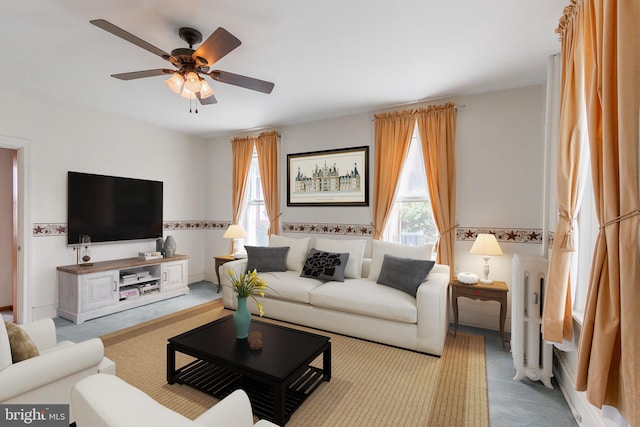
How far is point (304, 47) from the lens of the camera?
2592 millimetres

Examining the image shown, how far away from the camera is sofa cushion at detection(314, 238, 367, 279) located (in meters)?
3.81

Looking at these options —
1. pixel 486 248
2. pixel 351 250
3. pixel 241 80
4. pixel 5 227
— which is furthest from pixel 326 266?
pixel 5 227

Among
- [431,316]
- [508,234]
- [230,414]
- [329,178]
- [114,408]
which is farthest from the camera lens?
[329,178]

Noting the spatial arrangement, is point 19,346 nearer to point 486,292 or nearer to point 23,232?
point 23,232

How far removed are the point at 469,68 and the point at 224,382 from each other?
11.7 ft

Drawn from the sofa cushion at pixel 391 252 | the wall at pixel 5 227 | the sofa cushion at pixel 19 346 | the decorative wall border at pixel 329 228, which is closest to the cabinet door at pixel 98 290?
the wall at pixel 5 227

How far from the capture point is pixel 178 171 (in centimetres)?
533

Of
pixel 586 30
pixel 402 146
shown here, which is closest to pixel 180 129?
pixel 402 146

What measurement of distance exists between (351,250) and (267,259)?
3.74 ft

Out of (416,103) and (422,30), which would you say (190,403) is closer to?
(422,30)

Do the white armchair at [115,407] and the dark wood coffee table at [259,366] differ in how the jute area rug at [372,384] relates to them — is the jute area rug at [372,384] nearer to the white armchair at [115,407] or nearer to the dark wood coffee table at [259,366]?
the dark wood coffee table at [259,366]

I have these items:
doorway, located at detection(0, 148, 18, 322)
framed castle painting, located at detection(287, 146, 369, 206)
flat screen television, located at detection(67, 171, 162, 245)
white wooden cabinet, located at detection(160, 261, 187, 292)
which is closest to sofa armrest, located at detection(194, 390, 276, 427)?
framed castle painting, located at detection(287, 146, 369, 206)

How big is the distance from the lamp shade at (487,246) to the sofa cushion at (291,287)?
179cm

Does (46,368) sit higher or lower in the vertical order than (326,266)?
lower
